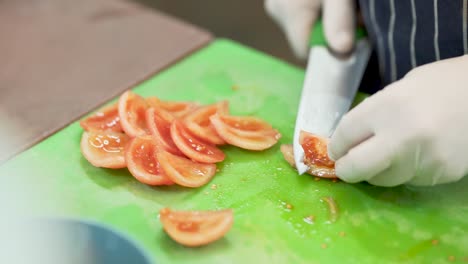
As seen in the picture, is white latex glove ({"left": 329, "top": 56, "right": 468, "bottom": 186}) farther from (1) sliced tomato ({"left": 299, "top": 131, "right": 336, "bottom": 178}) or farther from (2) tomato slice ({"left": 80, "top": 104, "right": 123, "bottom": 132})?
(2) tomato slice ({"left": 80, "top": 104, "right": 123, "bottom": 132})

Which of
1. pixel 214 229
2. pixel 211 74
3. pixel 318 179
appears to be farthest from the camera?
pixel 211 74

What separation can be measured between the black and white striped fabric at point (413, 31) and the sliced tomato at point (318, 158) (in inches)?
11.8

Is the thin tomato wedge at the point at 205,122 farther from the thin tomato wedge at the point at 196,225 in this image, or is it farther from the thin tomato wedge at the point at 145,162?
the thin tomato wedge at the point at 196,225

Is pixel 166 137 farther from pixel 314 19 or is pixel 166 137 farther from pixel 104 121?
pixel 314 19

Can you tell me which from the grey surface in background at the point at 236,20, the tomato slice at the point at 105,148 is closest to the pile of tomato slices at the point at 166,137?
the tomato slice at the point at 105,148

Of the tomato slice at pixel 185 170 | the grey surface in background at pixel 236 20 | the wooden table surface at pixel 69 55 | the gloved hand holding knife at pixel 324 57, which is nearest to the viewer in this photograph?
the tomato slice at pixel 185 170

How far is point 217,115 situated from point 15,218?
40 cm

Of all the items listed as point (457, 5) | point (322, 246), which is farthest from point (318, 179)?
point (457, 5)

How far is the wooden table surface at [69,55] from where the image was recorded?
133 cm

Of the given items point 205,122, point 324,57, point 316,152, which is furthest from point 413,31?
point 205,122

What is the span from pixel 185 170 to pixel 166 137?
0.09 m

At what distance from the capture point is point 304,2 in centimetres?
148

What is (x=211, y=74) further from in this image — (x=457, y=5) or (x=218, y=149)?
(x=457, y=5)

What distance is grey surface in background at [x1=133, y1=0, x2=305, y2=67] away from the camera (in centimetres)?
246
